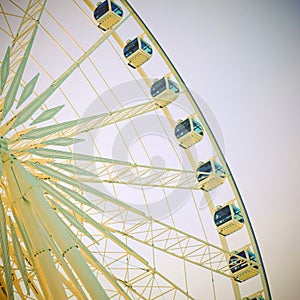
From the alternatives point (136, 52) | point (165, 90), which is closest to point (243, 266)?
point (165, 90)

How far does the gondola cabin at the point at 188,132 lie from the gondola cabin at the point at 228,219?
118 inches

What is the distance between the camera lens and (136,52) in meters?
17.9

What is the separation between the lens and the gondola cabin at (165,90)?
1787 centimetres

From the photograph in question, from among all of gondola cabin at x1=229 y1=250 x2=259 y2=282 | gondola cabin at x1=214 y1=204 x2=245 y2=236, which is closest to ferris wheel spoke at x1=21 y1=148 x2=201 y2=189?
gondola cabin at x1=214 y1=204 x2=245 y2=236

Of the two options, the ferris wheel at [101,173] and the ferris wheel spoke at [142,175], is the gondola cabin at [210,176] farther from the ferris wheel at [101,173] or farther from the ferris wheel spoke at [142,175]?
the ferris wheel spoke at [142,175]

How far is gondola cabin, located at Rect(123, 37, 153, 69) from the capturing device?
1795 centimetres

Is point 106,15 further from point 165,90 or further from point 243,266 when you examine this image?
point 243,266

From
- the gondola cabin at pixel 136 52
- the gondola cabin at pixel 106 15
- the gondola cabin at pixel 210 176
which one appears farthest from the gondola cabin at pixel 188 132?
the gondola cabin at pixel 106 15

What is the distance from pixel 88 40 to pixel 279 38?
9.85 meters

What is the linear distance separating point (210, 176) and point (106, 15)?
718 cm

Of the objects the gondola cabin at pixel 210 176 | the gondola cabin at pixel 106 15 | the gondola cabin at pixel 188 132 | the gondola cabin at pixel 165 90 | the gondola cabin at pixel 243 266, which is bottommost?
the gondola cabin at pixel 243 266

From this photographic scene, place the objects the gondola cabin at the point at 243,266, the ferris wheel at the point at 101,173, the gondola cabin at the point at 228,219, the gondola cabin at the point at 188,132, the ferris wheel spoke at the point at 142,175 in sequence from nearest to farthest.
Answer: the ferris wheel at the point at 101,173, the ferris wheel spoke at the point at 142,175, the gondola cabin at the point at 188,132, the gondola cabin at the point at 243,266, the gondola cabin at the point at 228,219

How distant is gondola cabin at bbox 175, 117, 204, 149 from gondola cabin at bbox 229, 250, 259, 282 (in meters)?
4.66

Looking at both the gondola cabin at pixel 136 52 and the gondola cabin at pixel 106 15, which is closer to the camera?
the gondola cabin at pixel 106 15
